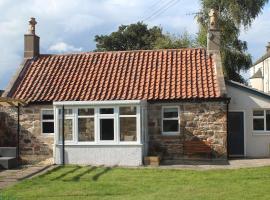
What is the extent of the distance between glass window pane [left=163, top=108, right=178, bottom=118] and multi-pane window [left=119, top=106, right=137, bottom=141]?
230cm

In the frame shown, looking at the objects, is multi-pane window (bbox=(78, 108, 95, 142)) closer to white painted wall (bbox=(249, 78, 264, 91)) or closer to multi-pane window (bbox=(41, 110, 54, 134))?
multi-pane window (bbox=(41, 110, 54, 134))

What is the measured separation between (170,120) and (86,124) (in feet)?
12.6

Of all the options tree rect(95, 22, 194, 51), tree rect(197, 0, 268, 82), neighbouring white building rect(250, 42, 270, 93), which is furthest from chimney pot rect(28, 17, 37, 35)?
neighbouring white building rect(250, 42, 270, 93)

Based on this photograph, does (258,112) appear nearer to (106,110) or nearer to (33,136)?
(106,110)

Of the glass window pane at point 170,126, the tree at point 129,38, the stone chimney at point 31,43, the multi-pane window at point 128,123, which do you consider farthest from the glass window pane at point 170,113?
the tree at point 129,38

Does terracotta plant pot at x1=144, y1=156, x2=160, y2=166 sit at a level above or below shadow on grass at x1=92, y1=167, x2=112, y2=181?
above

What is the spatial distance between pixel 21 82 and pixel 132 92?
5.93 metres

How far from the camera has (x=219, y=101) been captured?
70.8 ft

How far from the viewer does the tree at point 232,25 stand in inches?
1387

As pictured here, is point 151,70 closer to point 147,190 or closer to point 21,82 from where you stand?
point 21,82

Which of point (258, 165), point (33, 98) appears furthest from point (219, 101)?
point (33, 98)

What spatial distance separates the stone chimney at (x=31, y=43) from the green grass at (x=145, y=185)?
1023 cm

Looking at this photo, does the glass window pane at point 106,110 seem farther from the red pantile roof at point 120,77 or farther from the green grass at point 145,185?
the green grass at point 145,185

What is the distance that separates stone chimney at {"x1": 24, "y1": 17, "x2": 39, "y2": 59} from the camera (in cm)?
2684
